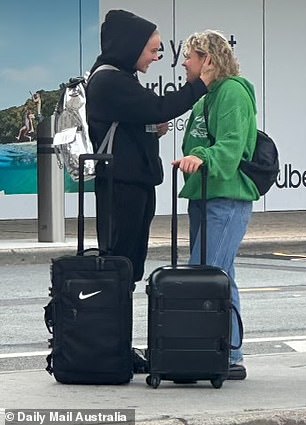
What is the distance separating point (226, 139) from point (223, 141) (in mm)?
28

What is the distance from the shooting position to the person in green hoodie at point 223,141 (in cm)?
705

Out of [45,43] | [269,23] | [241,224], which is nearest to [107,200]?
[241,224]

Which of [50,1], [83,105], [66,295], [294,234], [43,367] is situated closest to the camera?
[66,295]

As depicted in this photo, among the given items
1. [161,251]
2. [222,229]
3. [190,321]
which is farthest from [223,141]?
[161,251]

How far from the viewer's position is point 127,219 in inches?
283

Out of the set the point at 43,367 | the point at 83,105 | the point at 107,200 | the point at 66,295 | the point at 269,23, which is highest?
the point at 269,23

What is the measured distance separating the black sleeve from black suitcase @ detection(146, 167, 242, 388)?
830 millimetres

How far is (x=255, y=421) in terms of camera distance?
20.6 feet

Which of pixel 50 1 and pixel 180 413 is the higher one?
pixel 50 1

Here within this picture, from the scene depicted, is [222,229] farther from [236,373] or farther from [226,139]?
[236,373]

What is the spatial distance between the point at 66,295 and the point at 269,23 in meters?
14.3

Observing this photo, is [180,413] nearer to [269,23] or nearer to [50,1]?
[50,1]

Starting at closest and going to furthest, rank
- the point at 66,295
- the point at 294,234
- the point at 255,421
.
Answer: the point at 255,421, the point at 66,295, the point at 294,234

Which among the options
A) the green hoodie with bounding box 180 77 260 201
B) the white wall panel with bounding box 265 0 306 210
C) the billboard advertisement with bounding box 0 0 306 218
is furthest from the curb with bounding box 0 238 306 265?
the green hoodie with bounding box 180 77 260 201
